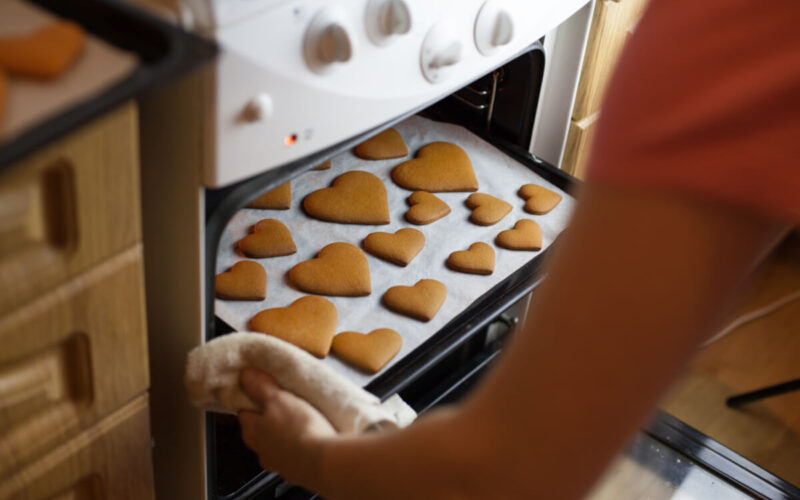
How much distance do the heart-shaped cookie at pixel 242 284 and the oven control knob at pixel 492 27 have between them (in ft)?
1.16

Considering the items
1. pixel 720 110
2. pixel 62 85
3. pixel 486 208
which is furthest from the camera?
pixel 486 208

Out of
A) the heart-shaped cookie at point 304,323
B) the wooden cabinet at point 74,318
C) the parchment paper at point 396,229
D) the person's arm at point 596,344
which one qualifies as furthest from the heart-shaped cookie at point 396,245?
the person's arm at point 596,344

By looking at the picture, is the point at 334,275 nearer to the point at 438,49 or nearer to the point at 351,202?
the point at 351,202

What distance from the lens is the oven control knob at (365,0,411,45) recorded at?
759mm

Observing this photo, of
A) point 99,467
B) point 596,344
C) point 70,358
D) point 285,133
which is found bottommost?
point 99,467

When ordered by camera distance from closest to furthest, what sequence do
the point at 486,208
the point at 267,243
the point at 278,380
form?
the point at 278,380 < the point at 267,243 < the point at 486,208

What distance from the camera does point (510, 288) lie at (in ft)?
3.26

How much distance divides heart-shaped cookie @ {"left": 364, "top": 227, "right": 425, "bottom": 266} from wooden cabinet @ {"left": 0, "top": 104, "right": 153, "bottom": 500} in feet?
1.11

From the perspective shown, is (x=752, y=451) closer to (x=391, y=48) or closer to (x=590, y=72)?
(x=590, y=72)

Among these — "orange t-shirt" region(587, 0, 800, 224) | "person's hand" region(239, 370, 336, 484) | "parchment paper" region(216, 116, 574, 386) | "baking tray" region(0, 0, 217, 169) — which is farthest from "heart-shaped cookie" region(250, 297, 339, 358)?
"orange t-shirt" region(587, 0, 800, 224)

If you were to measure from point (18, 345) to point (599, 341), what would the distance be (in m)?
0.43

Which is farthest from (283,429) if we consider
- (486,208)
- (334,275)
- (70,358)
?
(486,208)

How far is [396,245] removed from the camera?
100cm

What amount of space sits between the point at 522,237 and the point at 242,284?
1.18ft
